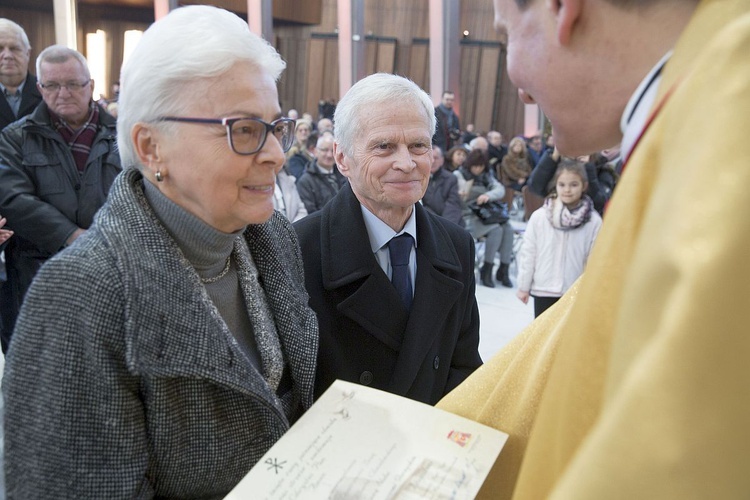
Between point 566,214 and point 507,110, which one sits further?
point 507,110

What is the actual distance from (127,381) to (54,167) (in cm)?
258

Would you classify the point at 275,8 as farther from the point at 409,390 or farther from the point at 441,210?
the point at 409,390

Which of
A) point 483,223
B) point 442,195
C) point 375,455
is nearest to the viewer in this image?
point 375,455

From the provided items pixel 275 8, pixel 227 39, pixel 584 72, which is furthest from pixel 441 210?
pixel 275 8

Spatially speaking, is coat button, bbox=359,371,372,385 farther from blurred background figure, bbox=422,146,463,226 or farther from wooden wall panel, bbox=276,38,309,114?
wooden wall panel, bbox=276,38,309,114

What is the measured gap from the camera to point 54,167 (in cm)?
335

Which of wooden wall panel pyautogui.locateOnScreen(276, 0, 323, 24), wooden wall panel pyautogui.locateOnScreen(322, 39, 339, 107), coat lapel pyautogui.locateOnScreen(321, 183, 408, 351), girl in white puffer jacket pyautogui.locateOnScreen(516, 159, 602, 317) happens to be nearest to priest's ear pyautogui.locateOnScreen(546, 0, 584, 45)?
coat lapel pyautogui.locateOnScreen(321, 183, 408, 351)

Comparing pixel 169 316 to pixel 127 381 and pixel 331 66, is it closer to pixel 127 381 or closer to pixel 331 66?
pixel 127 381

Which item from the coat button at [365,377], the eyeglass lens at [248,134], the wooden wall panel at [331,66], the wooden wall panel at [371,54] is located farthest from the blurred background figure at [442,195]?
the wooden wall panel at [331,66]

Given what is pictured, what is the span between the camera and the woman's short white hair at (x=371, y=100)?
2.06m

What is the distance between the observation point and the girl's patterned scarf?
→ 4.72 metres

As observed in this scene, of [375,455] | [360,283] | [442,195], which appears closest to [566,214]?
[442,195]

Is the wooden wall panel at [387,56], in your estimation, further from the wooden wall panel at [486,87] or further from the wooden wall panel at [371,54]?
the wooden wall panel at [486,87]

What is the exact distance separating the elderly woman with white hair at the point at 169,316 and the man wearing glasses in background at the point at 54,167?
7.12 ft
